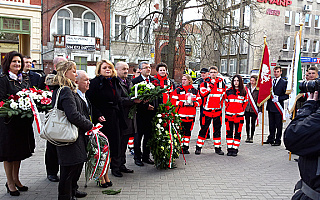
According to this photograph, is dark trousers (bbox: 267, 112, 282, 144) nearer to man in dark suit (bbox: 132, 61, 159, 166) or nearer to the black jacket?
man in dark suit (bbox: 132, 61, 159, 166)

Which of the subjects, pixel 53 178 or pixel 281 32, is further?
pixel 281 32

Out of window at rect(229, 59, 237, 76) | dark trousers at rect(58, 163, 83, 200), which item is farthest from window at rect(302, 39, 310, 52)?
dark trousers at rect(58, 163, 83, 200)

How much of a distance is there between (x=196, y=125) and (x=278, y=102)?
4.01 metres

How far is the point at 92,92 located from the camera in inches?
192

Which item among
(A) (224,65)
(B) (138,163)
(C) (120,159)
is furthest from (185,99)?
(A) (224,65)

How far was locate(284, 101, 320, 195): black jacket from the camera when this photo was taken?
2047 millimetres

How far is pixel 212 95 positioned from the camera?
7082mm

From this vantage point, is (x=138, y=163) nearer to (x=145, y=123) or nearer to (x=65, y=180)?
(x=145, y=123)

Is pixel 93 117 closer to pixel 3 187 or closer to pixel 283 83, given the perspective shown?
pixel 3 187

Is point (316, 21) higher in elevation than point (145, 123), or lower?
higher

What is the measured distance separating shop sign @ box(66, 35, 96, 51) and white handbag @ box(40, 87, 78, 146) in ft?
74.8

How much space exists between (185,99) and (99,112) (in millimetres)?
2989

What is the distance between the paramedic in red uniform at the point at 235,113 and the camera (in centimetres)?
710

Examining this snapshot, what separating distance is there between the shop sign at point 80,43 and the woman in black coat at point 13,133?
70.7 ft
